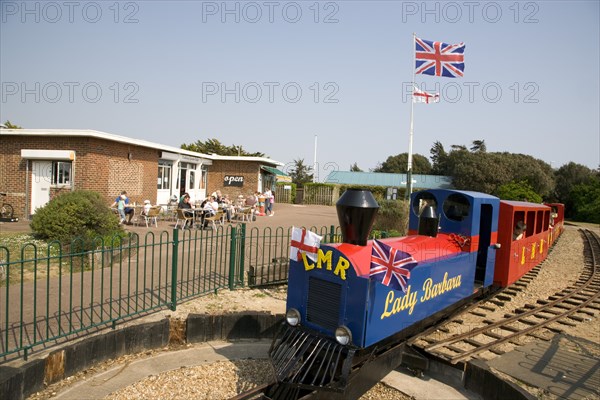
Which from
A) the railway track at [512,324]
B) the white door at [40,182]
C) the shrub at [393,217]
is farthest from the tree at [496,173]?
the white door at [40,182]

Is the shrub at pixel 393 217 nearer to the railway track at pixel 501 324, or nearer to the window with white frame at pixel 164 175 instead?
the railway track at pixel 501 324

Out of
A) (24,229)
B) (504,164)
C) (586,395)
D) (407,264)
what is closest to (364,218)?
(407,264)

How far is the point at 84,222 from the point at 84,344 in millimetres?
6269

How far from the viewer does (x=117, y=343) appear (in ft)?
16.4

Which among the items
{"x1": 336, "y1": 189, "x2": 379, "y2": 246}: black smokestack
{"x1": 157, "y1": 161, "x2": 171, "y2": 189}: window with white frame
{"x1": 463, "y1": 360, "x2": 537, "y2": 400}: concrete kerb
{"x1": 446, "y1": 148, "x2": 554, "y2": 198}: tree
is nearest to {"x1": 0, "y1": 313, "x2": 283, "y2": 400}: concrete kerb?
{"x1": 336, "y1": 189, "x2": 379, "y2": 246}: black smokestack

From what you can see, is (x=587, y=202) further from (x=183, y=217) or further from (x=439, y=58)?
(x=183, y=217)

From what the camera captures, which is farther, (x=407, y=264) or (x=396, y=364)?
(x=396, y=364)

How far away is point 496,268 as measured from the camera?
26.0 ft

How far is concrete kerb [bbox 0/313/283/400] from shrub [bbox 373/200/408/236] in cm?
1088

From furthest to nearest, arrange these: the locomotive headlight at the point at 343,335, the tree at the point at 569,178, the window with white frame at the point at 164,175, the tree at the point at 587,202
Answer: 1. the tree at the point at 569,178
2. the tree at the point at 587,202
3. the window with white frame at the point at 164,175
4. the locomotive headlight at the point at 343,335

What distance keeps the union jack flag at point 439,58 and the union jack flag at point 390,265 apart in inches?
615

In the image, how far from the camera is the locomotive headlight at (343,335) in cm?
409

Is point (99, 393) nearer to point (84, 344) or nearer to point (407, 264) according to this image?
point (84, 344)

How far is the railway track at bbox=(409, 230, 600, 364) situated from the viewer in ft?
18.9
